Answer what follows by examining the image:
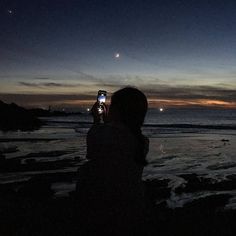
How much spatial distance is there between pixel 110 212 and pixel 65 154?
22688 millimetres

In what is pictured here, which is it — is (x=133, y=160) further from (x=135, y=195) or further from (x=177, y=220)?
(x=177, y=220)

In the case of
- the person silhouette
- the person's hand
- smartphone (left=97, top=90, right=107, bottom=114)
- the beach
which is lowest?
the beach

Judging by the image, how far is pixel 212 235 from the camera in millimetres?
7289

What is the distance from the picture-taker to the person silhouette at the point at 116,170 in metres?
4.36

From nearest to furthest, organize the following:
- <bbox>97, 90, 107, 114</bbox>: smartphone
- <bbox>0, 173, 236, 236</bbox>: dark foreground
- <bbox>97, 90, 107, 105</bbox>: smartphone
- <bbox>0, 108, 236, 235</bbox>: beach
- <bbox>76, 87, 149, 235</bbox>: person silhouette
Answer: <bbox>76, 87, 149, 235</bbox>: person silhouette → <bbox>97, 90, 107, 114</bbox>: smartphone → <bbox>97, 90, 107, 105</bbox>: smartphone → <bbox>0, 173, 236, 236</bbox>: dark foreground → <bbox>0, 108, 236, 235</bbox>: beach

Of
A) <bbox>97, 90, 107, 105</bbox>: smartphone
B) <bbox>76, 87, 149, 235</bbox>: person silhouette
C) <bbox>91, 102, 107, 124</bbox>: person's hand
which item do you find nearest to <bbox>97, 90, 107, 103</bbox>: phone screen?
<bbox>97, 90, 107, 105</bbox>: smartphone

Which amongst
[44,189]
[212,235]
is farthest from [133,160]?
[44,189]

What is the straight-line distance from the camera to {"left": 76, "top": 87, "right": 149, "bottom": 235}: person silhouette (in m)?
4.36

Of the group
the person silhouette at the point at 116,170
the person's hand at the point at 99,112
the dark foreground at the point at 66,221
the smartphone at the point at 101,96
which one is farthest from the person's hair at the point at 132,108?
the dark foreground at the point at 66,221

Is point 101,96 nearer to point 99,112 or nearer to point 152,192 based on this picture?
point 99,112

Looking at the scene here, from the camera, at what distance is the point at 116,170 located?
4.45m

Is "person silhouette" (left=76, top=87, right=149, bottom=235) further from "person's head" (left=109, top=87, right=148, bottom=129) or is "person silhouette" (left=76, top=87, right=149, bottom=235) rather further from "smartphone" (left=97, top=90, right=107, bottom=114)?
"smartphone" (left=97, top=90, right=107, bottom=114)

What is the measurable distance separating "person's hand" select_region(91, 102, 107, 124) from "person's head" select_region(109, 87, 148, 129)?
A: 281mm

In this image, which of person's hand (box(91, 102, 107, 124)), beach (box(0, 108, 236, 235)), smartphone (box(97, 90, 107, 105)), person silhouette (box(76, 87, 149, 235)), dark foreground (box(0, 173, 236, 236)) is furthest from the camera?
beach (box(0, 108, 236, 235))
